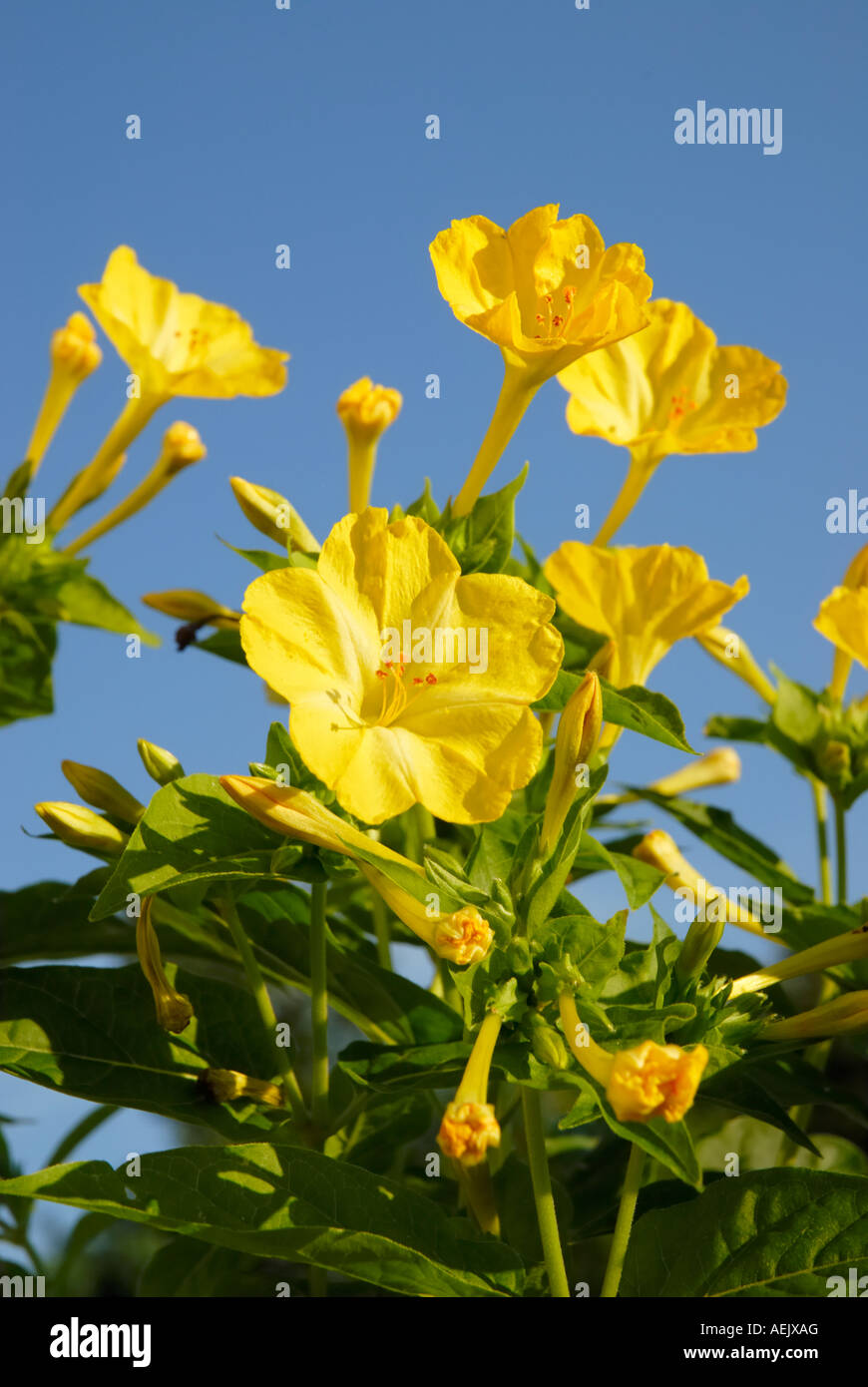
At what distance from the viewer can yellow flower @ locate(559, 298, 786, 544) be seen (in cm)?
222

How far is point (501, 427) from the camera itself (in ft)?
6.25

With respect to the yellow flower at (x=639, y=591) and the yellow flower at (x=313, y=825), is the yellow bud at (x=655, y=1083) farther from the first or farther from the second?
the yellow flower at (x=639, y=591)

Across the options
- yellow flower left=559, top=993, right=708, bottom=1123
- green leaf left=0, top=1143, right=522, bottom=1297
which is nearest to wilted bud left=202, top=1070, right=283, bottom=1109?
green leaf left=0, top=1143, right=522, bottom=1297

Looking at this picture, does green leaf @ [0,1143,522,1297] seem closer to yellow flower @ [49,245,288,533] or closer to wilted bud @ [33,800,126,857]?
wilted bud @ [33,800,126,857]

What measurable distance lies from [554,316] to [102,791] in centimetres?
92

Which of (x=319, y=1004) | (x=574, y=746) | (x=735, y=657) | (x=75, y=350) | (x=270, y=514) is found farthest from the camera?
(x=75, y=350)

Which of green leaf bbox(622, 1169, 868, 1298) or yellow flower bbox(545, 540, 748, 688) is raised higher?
yellow flower bbox(545, 540, 748, 688)

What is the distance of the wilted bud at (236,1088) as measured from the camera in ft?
5.50

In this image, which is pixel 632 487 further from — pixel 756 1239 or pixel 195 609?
pixel 756 1239

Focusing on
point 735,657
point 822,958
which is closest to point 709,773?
point 735,657

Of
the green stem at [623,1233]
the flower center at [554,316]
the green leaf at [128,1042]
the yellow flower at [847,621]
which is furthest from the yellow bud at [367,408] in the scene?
the green stem at [623,1233]

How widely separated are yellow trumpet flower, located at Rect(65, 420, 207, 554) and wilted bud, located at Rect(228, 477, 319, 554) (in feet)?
3.25

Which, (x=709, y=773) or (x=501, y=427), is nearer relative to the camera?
(x=501, y=427)
